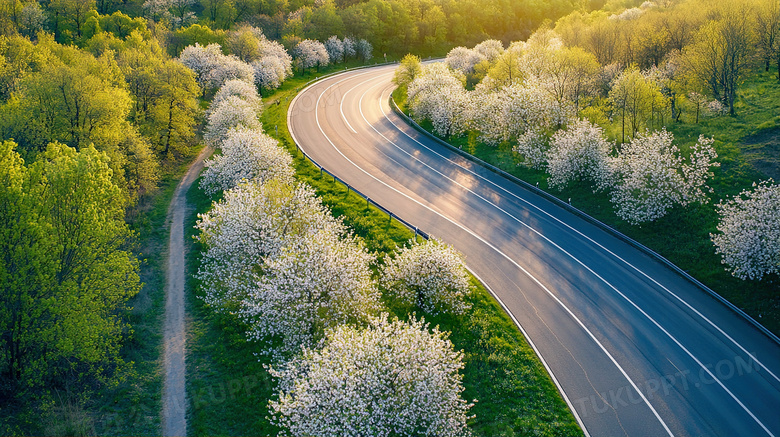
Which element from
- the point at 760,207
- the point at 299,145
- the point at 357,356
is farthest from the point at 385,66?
the point at 357,356

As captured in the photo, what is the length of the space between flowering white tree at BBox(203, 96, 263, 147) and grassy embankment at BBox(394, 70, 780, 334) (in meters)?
24.2

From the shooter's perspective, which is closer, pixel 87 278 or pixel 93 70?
pixel 87 278

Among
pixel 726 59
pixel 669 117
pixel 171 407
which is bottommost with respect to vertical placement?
pixel 171 407

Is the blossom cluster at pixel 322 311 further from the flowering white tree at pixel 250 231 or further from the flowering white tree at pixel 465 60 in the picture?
the flowering white tree at pixel 465 60

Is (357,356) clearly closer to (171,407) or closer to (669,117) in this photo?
(171,407)

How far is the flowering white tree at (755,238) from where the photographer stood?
29.2 meters

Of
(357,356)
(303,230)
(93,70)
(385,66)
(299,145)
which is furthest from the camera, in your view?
(385,66)

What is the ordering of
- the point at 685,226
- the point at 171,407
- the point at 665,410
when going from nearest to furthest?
1. the point at 665,410
2. the point at 171,407
3. the point at 685,226

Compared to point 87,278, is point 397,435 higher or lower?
lower

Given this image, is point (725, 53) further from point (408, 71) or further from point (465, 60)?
point (408, 71)

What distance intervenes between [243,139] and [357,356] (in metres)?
28.2

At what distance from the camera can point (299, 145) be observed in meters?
54.8

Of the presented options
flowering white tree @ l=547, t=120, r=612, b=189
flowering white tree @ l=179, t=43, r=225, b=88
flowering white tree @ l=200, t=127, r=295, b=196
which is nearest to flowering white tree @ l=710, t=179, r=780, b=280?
flowering white tree @ l=547, t=120, r=612, b=189

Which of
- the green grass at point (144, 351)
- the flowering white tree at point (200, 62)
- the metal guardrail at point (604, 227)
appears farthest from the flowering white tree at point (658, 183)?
the flowering white tree at point (200, 62)
